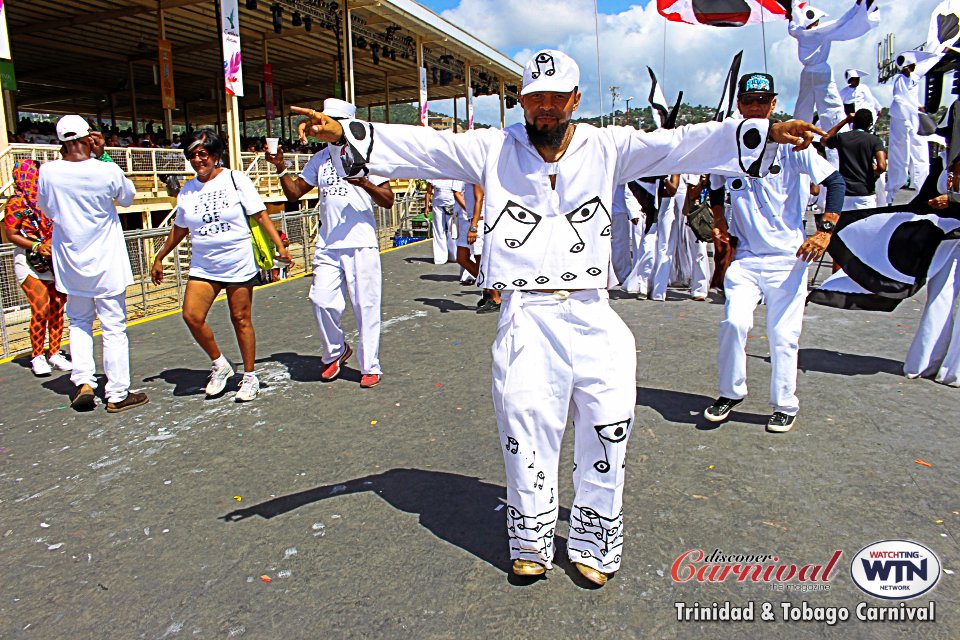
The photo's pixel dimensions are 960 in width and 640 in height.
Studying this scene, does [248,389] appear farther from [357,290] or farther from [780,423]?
[780,423]

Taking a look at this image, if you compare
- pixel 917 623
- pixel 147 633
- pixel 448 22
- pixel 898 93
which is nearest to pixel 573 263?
pixel 917 623

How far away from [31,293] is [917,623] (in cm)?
718

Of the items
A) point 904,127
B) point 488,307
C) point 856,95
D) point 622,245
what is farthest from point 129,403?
point 856,95

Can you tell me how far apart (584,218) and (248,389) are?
368cm

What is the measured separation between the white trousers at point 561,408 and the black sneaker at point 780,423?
2101mm

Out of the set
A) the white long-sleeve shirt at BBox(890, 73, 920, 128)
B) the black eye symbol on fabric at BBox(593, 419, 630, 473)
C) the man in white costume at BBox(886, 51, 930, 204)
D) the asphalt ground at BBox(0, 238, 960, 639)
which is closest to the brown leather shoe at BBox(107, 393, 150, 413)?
the asphalt ground at BBox(0, 238, 960, 639)

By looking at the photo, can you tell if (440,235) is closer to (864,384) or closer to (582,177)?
(864,384)

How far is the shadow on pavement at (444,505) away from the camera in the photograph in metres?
3.23

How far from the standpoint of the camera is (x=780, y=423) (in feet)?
14.9

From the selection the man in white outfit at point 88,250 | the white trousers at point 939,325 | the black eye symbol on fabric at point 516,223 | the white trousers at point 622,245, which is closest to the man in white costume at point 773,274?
the white trousers at point 939,325

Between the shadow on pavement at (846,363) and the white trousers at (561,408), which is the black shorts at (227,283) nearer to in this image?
the white trousers at (561,408)

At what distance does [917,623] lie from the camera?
8.48ft

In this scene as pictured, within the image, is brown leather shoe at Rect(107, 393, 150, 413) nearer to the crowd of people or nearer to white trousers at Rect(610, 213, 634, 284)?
the crowd of people

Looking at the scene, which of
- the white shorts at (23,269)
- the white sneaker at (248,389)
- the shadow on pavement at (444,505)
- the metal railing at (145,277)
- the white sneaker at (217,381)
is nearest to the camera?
the shadow on pavement at (444,505)
